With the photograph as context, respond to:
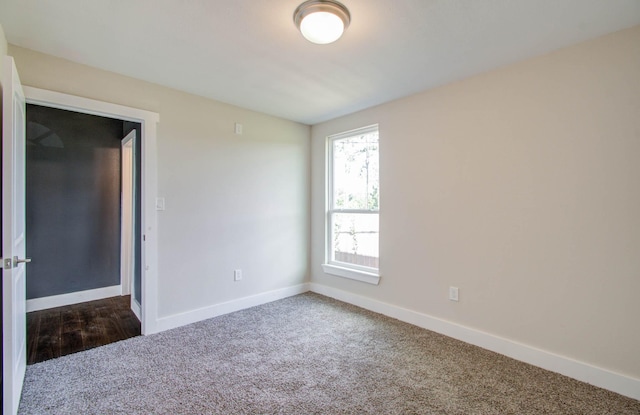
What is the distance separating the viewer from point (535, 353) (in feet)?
7.81

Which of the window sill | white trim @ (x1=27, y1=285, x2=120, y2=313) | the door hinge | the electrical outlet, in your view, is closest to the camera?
the door hinge

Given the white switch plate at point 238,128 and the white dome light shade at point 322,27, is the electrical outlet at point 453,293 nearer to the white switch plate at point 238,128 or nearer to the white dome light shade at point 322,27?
the white dome light shade at point 322,27

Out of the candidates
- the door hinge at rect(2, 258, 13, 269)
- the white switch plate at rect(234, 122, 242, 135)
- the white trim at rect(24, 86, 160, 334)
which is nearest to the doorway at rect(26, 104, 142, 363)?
the white trim at rect(24, 86, 160, 334)

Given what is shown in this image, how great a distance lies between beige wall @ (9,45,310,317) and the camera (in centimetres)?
277

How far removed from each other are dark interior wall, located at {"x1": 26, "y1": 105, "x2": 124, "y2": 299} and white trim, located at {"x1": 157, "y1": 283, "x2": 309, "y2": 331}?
1847 mm

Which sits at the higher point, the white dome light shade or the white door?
the white dome light shade

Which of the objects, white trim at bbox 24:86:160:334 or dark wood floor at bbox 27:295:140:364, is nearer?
dark wood floor at bbox 27:295:140:364

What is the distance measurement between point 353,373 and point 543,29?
266 cm

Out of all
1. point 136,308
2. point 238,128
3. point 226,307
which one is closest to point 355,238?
point 226,307

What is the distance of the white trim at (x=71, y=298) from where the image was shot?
12.0 ft

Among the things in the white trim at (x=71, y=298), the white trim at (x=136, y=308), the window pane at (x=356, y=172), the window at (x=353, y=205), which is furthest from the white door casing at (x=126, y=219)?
the window pane at (x=356, y=172)

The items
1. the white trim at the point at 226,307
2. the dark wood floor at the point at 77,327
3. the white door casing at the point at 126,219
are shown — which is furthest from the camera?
the white door casing at the point at 126,219

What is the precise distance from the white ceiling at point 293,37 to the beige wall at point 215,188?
0.64 feet

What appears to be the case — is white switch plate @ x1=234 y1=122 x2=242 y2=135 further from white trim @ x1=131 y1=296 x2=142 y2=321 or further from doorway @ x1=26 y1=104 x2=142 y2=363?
white trim @ x1=131 y1=296 x2=142 y2=321
